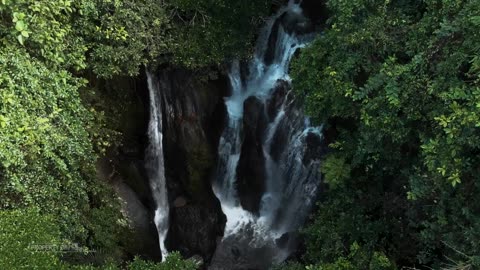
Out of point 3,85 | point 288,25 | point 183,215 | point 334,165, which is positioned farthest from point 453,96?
point 183,215

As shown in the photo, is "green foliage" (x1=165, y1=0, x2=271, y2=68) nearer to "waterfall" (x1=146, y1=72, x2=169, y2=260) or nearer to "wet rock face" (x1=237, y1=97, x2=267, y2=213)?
"waterfall" (x1=146, y1=72, x2=169, y2=260)

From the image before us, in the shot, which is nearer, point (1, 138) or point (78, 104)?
point (1, 138)

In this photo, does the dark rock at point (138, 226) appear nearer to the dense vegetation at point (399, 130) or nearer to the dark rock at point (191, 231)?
the dark rock at point (191, 231)

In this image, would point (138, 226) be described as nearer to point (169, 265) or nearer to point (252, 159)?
point (252, 159)

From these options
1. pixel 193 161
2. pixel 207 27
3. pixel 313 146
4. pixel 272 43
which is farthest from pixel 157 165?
pixel 272 43

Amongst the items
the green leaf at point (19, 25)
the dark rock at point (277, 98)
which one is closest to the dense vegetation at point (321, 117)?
the green leaf at point (19, 25)

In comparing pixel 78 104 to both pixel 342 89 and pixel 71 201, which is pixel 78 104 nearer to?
pixel 71 201

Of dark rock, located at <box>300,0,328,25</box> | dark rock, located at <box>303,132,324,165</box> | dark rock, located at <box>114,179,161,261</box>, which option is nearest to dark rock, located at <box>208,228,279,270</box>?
dark rock, located at <box>114,179,161,261</box>
